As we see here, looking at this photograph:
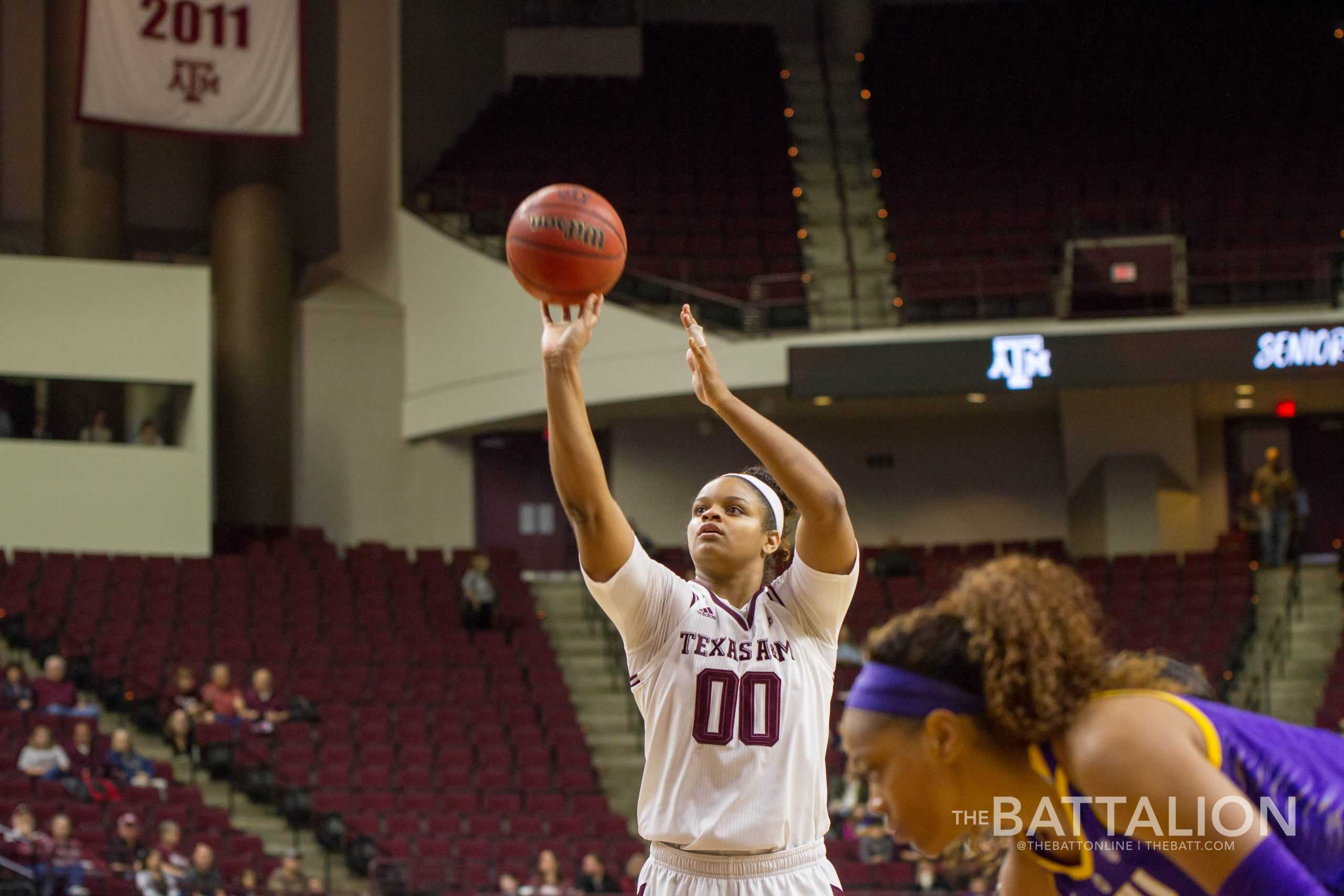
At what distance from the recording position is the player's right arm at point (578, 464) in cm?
340

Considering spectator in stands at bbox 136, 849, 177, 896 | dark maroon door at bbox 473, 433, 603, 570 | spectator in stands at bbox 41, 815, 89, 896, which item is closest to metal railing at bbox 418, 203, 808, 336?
dark maroon door at bbox 473, 433, 603, 570

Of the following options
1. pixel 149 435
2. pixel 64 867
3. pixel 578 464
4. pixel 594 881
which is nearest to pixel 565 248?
pixel 578 464

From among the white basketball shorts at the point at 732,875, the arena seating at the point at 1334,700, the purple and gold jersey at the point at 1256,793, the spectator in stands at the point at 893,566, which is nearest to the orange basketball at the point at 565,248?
the white basketball shorts at the point at 732,875

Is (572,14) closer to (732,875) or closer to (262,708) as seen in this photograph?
(262,708)

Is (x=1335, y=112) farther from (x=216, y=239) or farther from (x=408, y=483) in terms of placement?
(x=216, y=239)

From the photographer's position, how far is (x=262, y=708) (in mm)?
13859

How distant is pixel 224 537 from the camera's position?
19.1m

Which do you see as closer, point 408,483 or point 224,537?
point 224,537

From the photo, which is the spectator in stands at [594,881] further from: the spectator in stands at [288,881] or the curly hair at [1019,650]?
the curly hair at [1019,650]

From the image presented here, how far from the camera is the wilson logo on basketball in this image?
13.1 ft

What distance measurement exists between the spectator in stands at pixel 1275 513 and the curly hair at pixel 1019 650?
16.8 m

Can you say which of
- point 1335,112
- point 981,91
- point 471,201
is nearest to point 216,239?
point 471,201

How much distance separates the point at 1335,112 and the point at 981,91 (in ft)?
15.4

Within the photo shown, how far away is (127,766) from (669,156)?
11.5 meters
